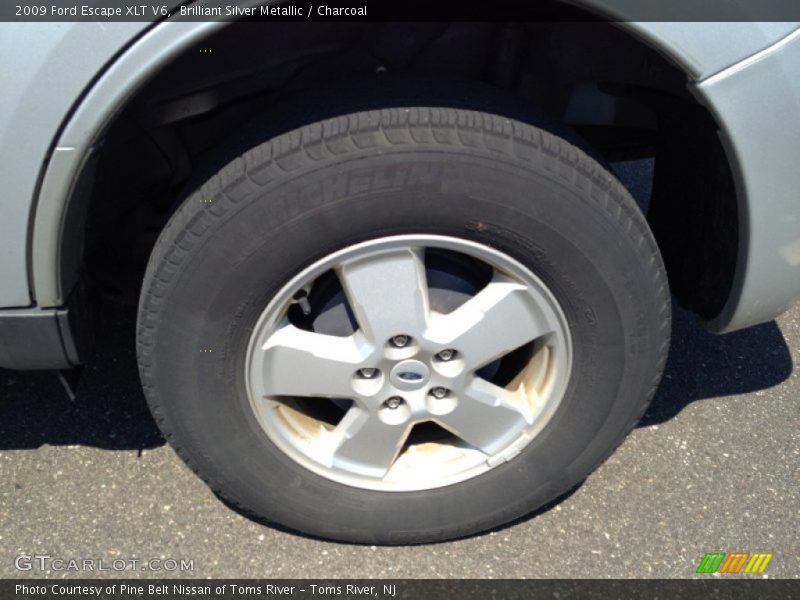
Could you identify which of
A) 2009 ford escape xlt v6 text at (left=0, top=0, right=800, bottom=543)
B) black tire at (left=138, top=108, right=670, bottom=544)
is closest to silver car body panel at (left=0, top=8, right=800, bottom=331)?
2009 ford escape xlt v6 text at (left=0, top=0, right=800, bottom=543)

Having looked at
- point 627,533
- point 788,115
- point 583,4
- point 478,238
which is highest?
point 583,4

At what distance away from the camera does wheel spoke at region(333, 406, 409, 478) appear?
5.97 feet

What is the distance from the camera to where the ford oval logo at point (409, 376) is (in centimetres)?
174

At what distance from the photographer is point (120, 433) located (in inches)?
87.9

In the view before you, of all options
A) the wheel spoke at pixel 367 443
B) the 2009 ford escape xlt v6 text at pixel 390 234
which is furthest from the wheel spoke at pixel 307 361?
the wheel spoke at pixel 367 443

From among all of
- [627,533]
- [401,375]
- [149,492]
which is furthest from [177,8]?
[627,533]

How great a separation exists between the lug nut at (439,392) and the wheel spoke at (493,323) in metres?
0.10

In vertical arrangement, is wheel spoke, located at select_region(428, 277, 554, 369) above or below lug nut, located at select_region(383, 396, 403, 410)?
above

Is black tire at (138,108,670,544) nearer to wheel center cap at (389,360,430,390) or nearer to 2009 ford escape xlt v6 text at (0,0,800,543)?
2009 ford escape xlt v6 text at (0,0,800,543)

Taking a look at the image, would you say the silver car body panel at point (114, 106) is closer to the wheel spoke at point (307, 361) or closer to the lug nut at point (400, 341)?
the wheel spoke at point (307, 361)

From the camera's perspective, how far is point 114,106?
4.54ft

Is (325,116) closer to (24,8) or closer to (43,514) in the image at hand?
(24,8)

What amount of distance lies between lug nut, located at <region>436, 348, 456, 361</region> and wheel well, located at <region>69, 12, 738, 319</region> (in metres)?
0.52

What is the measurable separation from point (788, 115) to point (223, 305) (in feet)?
3.77
